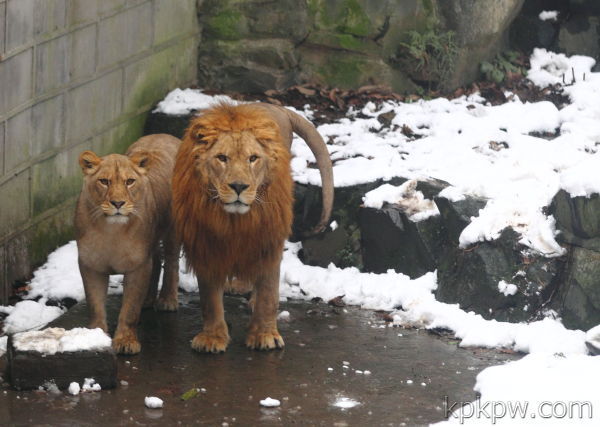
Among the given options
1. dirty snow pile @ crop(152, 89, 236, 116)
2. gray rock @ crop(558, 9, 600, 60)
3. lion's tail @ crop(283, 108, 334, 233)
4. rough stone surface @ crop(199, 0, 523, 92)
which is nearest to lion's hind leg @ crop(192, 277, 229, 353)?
lion's tail @ crop(283, 108, 334, 233)

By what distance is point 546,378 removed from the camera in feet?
19.6

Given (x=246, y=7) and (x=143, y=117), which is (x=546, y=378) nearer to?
(x=143, y=117)

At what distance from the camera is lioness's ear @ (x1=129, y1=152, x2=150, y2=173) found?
6688mm

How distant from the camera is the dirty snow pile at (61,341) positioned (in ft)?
19.5

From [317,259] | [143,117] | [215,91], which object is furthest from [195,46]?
[317,259]

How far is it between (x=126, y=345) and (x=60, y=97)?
2.16 metres

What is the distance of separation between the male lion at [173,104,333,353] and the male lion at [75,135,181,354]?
21 centimetres

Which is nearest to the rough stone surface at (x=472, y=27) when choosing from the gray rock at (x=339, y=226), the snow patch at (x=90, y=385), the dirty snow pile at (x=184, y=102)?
the dirty snow pile at (x=184, y=102)

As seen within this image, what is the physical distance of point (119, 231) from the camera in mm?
6605

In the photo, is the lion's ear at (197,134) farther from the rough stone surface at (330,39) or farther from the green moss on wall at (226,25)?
the green moss on wall at (226,25)

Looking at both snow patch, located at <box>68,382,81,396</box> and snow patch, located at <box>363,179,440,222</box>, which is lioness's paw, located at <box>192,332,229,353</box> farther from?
snow patch, located at <box>363,179,440,222</box>

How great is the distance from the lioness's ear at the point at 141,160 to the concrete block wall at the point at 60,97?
1.04m

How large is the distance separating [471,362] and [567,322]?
2.64 ft

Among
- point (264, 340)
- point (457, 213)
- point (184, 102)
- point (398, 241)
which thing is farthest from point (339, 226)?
point (184, 102)
